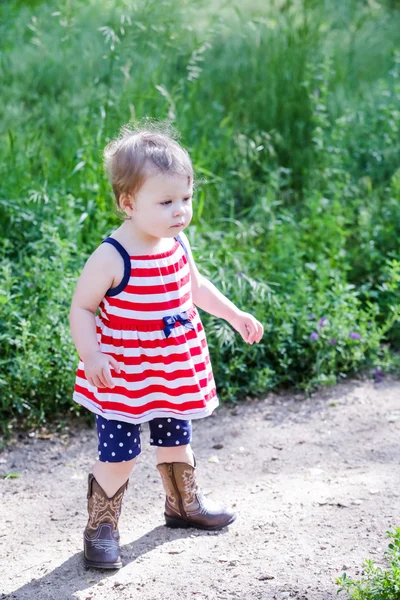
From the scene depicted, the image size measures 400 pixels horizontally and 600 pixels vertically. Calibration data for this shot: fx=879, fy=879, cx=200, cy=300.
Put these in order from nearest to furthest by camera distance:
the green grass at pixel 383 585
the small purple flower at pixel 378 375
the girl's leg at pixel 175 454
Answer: the green grass at pixel 383 585 → the girl's leg at pixel 175 454 → the small purple flower at pixel 378 375

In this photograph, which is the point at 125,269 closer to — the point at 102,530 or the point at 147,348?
the point at 147,348

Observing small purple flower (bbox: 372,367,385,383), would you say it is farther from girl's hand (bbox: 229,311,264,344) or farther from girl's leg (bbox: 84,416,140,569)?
girl's leg (bbox: 84,416,140,569)

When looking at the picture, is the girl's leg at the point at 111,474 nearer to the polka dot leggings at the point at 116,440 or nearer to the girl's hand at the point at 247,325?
the polka dot leggings at the point at 116,440

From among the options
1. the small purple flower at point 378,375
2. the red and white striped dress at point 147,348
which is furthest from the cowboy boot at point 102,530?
the small purple flower at point 378,375

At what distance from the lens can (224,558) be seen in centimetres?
275

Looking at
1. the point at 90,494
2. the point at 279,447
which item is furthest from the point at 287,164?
the point at 90,494

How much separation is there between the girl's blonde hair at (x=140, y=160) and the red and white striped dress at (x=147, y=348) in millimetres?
184

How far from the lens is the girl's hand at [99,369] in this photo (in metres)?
2.47

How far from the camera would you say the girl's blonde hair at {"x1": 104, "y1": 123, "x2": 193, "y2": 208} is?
2508 mm

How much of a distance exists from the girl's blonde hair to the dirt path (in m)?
1.16

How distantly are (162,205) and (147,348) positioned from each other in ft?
1.39

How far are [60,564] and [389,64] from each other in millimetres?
5070

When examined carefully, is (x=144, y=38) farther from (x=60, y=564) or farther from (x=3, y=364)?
(x=60, y=564)

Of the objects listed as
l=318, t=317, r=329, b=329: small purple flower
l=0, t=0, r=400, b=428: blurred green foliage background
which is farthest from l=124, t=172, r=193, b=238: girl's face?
l=318, t=317, r=329, b=329: small purple flower
